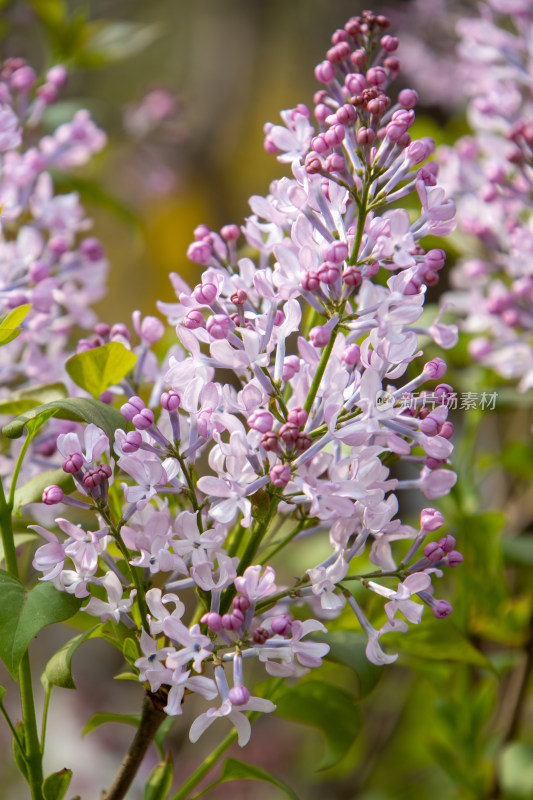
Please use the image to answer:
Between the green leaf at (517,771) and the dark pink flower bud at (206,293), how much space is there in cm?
63

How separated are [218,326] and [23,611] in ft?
0.55

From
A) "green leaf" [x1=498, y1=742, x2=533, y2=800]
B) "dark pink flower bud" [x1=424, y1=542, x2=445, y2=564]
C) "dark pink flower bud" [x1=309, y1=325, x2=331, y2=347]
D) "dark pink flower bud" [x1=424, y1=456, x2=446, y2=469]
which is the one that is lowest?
"green leaf" [x1=498, y1=742, x2=533, y2=800]

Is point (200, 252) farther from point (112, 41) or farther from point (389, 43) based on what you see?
point (112, 41)

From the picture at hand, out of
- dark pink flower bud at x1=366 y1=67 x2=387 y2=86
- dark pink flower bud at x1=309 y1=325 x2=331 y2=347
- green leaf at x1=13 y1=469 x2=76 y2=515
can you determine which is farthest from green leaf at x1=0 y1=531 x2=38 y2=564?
dark pink flower bud at x1=366 y1=67 x2=387 y2=86

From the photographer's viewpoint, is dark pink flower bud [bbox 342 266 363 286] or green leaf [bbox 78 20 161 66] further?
green leaf [bbox 78 20 161 66]

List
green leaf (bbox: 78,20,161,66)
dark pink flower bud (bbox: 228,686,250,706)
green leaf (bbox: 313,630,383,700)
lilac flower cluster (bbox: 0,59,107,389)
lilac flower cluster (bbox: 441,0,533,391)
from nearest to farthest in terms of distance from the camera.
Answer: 1. dark pink flower bud (bbox: 228,686,250,706)
2. green leaf (bbox: 313,630,383,700)
3. lilac flower cluster (bbox: 0,59,107,389)
4. lilac flower cluster (bbox: 441,0,533,391)
5. green leaf (bbox: 78,20,161,66)

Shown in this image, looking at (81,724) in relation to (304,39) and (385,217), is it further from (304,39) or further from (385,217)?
(304,39)

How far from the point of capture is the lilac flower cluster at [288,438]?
0.40 m

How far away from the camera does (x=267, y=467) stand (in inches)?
16.3

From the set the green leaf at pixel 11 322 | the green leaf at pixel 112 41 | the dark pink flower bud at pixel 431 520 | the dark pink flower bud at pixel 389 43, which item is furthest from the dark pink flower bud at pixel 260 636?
the green leaf at pixel 112 41

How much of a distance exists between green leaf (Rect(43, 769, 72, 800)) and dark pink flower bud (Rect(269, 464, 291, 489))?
208 mm

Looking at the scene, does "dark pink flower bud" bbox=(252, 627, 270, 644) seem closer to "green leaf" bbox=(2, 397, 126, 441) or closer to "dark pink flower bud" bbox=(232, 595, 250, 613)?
"dark pink flower bud" bbox=(232, 595, 250, 613)

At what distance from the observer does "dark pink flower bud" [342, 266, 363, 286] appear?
0.39 meters

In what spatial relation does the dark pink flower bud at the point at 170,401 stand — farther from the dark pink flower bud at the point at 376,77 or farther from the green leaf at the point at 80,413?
→ the dark pink flower bud at the point at 376,77
